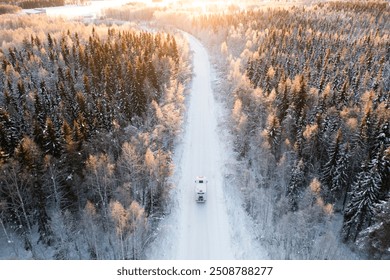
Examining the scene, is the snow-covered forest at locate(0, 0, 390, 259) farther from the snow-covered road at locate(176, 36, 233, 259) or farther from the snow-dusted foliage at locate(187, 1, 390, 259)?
the snow-covered road at locate(176, 36, 233, 259)

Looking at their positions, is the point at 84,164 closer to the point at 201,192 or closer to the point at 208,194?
the point at 201,192

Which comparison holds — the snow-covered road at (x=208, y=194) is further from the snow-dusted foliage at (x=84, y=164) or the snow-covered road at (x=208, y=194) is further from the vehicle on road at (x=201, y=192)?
the snow-dusted foliage at (x=84, y=164)

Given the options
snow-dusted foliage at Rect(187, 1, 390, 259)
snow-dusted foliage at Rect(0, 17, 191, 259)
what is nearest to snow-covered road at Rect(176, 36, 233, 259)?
snow-dusted foliage at Rect(0, 17, 191, 259)

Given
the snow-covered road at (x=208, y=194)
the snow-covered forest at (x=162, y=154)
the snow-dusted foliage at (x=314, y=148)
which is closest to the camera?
the snow-covered forest at (x=162, y=154)

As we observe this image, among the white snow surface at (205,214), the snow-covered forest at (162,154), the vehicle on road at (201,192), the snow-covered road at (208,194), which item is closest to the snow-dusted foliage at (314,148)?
the snow-covered forest at (162,154)

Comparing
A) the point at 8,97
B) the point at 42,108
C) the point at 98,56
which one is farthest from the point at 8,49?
the point at 42,108
